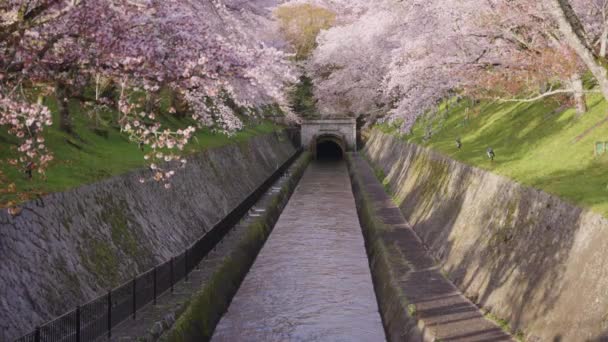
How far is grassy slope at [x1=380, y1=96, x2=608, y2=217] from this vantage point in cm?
1516

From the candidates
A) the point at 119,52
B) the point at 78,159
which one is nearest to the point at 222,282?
the point at 78,159

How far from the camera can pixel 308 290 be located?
2198 cm

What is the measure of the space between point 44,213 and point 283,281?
1016 centimetres

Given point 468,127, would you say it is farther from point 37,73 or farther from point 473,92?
point 37,73

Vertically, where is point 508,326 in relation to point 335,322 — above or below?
above

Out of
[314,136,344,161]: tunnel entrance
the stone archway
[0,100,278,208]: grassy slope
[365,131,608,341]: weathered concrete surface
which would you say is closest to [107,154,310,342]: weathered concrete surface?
[0,100,278,208]: grassy slope

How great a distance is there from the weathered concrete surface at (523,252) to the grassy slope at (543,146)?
456 mm

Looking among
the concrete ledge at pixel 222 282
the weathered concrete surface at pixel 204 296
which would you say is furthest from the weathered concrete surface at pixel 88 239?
the concrete ledge at pixel 222 282

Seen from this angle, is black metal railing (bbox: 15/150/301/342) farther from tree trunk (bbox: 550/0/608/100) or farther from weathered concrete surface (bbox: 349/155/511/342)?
tree trunk (bbox: 550/0/608/100)

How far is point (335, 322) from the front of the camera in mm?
18781

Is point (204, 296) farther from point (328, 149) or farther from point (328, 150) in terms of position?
point (328, 149)

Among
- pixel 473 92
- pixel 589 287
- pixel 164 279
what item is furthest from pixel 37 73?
pixel 473 92

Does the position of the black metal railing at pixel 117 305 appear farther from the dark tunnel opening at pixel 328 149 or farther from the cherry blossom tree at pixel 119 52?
the dark tunnel opening at pixel 328 149

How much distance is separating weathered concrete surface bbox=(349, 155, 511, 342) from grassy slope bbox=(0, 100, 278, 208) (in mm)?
6318
